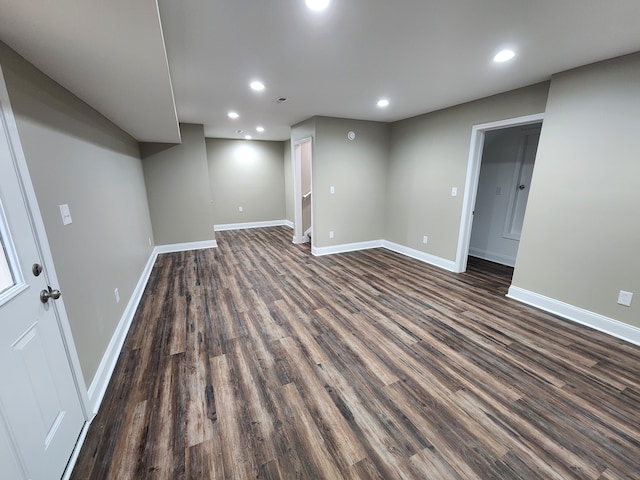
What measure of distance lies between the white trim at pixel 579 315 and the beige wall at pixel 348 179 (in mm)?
2678

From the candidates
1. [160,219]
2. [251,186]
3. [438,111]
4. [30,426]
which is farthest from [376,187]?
[30,426]

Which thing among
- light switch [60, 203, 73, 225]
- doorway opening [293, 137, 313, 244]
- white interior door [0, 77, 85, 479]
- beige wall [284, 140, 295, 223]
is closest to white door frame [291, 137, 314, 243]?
doorway opening [293, 137, 313, 244]

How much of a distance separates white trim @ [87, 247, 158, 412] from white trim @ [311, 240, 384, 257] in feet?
9.13

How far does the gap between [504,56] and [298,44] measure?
1.73 metres

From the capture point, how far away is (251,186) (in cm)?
715

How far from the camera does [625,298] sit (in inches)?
92.5

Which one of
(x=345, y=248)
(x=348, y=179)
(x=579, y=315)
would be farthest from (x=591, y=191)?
(x=345, y=248)

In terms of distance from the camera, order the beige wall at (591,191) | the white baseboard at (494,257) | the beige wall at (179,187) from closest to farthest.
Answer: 1. the beige wall at (591,191)
2. the white baseboard at (494,257)
3. the beige wall at (179,187)

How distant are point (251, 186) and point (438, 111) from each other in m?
4.88

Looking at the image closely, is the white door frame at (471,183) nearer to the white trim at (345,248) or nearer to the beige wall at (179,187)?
the white trim at (345,248)

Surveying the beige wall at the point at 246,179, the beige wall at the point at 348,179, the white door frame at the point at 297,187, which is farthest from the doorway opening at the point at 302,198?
the beige wall at the point at 246,179

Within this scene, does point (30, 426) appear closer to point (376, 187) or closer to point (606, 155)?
point (606, 155)

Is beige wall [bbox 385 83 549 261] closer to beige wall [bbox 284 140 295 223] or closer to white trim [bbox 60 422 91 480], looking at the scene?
beige wall [bbox 284 140 295 223]

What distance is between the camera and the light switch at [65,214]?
1.59m
